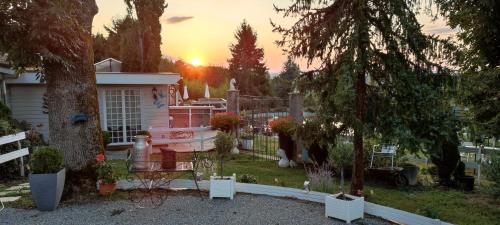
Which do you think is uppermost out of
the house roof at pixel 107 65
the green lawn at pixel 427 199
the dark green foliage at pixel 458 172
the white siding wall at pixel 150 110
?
the house roof at pixel 107 65

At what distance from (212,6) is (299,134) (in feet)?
18.8

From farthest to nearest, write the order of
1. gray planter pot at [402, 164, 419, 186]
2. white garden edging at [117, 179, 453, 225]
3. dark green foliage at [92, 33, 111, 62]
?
dark green foliage at [92, 33, 111, 62], gray planter pot at [402, 164, 419, 186], white garden edging at [117, 179, 453, 225]

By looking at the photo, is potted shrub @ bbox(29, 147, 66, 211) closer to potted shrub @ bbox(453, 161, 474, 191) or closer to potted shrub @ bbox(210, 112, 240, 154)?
potted shrub @ bbox(453, 161, 474, 191)

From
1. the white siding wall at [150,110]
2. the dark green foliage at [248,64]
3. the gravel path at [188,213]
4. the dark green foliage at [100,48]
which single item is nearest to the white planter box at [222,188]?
the gravel path at [188,213]

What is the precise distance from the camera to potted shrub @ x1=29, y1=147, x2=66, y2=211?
5371mm

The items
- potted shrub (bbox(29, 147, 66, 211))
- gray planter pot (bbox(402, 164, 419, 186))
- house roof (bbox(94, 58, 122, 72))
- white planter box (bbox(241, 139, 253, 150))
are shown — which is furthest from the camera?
house roof (bbox(94, 58, 122, 72))

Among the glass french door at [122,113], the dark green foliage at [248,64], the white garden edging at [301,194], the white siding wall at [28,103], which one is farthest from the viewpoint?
the dark green foliage at [248,64]

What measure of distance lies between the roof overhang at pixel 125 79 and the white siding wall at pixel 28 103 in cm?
49

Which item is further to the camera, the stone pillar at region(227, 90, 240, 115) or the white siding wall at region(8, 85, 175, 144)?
the stone pillar at region(227, 90, 240, 115)

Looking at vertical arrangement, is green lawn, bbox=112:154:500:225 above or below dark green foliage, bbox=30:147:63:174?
below

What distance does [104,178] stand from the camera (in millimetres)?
6188

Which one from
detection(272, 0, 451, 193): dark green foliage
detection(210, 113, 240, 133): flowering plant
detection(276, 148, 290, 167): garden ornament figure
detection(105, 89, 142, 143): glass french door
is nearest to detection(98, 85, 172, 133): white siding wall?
detection(105, 89, 142, 143): glass french door

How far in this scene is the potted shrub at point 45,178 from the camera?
17.6ft

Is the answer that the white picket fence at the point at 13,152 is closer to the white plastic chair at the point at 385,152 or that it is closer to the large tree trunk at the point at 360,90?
the large tree trunk at the point at 360,90
